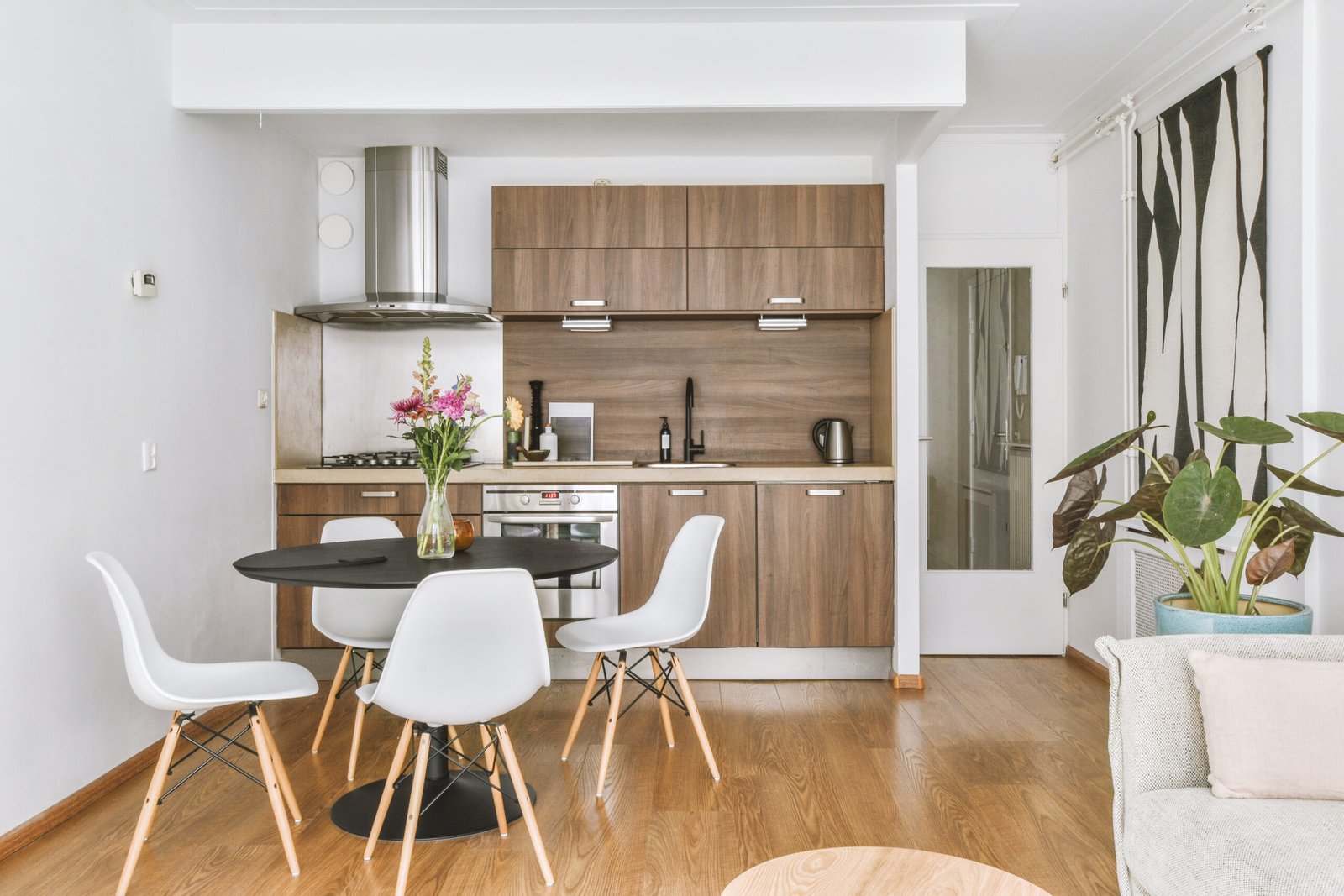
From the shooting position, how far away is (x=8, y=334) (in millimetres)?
2598

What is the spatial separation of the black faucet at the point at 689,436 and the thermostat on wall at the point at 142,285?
8.05 ft

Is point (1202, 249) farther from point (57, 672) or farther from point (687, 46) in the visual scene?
point (57, 672)

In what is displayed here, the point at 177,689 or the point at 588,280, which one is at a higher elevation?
the point at 588,280

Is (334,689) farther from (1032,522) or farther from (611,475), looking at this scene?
(1032,522)

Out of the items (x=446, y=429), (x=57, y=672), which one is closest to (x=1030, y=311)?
(x=446, y=429)

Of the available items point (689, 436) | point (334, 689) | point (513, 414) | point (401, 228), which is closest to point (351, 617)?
point (334, 689)

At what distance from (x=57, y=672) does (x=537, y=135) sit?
294cm

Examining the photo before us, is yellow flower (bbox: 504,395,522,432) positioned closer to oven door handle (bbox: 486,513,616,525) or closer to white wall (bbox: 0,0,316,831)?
oven door handle (bbox: 486,513,616,525)

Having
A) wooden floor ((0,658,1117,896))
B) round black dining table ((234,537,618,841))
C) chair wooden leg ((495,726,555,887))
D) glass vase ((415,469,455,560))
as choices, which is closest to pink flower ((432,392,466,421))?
glass vase ((415,469,455,560))

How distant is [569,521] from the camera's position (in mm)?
4309

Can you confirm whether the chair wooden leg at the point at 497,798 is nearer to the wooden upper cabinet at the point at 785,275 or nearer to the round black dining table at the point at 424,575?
the round black dining table at the point at 424,575

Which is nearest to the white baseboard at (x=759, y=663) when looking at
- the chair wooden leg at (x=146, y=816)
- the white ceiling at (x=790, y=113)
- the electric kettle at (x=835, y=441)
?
the electric kettle at (x=835, y=441)

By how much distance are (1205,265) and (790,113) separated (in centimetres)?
174

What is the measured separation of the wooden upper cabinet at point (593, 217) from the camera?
445cm
